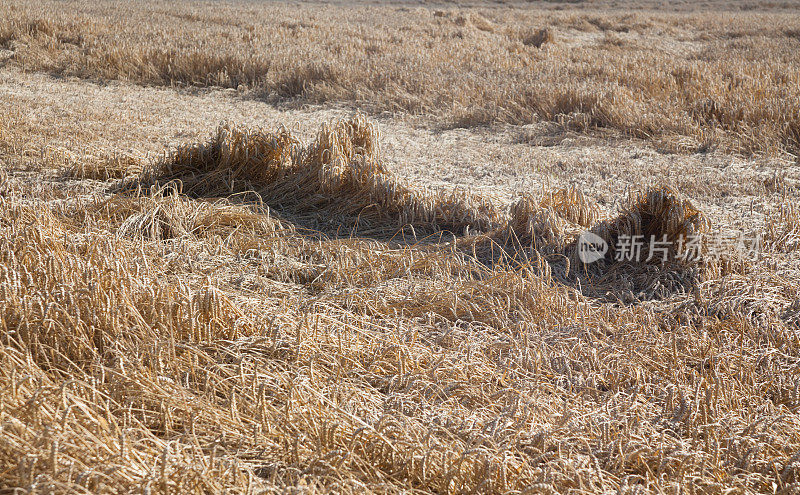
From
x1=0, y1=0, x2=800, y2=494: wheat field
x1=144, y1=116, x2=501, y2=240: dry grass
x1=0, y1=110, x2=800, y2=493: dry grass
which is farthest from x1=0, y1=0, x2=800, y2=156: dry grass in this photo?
x1=0, y1=110, x2=800, y2=493: dry grass

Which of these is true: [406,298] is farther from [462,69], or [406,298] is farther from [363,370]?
[462,69]

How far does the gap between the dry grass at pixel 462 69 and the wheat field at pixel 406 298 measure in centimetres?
7

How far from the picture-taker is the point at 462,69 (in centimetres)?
963

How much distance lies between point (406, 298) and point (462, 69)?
7.07 m

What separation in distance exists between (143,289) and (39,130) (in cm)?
427

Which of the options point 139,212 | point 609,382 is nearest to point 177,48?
point 139,212

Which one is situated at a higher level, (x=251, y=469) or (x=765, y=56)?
(x=765, y=56)

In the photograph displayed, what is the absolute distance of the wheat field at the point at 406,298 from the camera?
6.53 feet

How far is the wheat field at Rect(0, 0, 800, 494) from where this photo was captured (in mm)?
1991

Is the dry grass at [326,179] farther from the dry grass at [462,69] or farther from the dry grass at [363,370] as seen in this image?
the dry grass at [462,69]

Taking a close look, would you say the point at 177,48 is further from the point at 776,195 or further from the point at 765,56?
the point at 765,56

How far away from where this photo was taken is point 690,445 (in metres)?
2.25

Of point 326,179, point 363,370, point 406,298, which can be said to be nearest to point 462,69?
point 326,179

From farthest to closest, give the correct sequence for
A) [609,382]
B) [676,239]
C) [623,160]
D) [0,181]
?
[623,160], [0,181], [676,239], [609,382]
